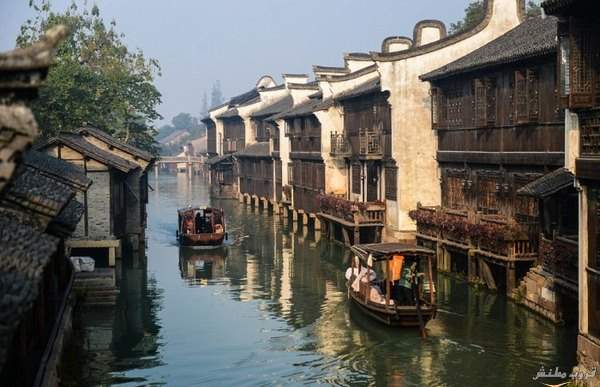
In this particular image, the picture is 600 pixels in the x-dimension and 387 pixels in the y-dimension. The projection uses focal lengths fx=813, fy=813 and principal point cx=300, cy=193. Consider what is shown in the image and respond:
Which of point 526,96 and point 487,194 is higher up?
point 526,96

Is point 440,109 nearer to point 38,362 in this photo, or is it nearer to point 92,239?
point 92,239

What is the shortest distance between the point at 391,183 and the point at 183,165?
118817 millimetres

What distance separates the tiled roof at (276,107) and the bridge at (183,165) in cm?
3750

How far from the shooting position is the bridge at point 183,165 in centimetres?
12781

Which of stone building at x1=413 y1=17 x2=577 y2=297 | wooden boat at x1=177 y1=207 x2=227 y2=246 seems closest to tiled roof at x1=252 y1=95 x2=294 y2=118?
wooden boat at x1=177 y1=207 x2=227 y2=246

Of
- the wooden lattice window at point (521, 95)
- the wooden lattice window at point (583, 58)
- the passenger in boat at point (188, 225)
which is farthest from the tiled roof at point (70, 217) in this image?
the passenger in boat at point (188, 225)

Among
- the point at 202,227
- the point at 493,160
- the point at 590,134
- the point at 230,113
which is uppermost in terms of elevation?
the point at 230,113

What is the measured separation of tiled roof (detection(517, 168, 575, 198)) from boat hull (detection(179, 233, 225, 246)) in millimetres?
22451

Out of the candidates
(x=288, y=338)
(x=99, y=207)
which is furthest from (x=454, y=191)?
(x=99, y=207)

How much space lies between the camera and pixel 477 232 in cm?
2847

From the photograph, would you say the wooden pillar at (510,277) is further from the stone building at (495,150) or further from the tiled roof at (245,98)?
the tiled roof at (245,98)

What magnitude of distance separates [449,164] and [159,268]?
14082 mm

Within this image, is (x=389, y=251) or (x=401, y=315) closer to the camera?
(x=401, y=315)

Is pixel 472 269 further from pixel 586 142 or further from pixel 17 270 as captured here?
pixel 17 270
